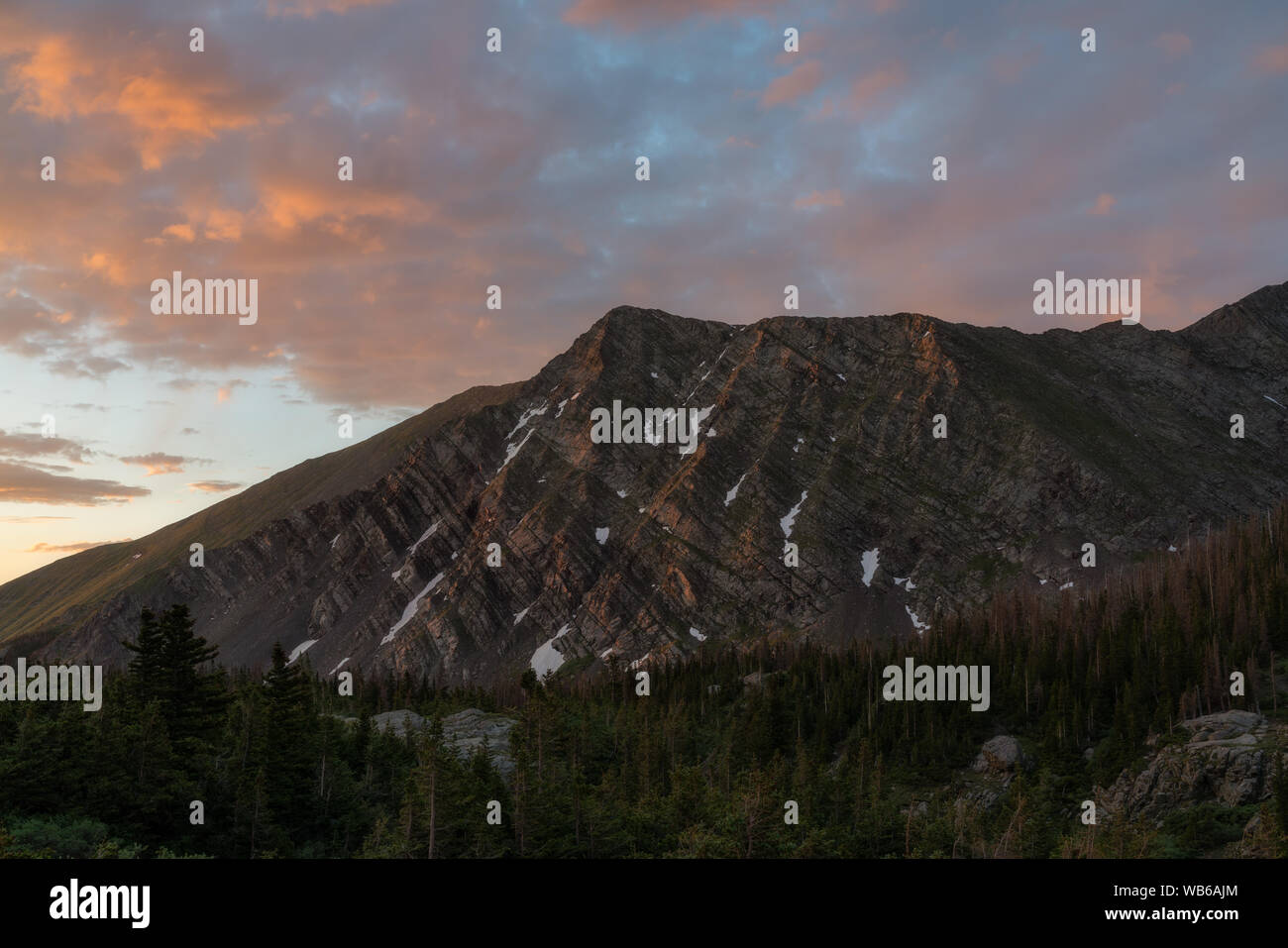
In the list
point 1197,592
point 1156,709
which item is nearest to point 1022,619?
point 1197,592

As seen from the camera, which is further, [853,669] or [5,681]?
[853,669]

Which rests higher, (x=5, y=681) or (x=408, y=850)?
(x=5, y=681)

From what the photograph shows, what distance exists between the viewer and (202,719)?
57781mm

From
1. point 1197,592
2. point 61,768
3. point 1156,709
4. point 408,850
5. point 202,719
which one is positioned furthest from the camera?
point 1197,592
